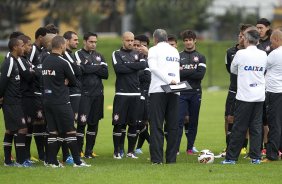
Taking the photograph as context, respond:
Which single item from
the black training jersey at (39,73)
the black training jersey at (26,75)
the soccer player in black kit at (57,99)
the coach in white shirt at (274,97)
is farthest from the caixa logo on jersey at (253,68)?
the black training jersey at (26,75)

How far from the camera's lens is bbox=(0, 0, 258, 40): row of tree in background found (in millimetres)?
62469

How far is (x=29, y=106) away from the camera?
1638 cm

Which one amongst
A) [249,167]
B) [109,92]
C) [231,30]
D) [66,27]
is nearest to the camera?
[249,167]

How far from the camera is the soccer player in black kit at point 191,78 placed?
18.2 meters

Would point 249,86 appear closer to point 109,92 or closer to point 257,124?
point 257,124

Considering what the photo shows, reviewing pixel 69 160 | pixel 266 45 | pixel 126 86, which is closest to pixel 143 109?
pixel 126 86

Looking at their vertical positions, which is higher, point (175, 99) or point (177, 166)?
point (175, 99)

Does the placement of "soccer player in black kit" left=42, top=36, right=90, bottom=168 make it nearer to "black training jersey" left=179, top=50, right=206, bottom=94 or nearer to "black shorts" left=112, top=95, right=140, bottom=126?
"black shorts" left=112, top=95, right=140, bottom=126

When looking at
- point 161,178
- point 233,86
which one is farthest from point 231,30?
point 161,178

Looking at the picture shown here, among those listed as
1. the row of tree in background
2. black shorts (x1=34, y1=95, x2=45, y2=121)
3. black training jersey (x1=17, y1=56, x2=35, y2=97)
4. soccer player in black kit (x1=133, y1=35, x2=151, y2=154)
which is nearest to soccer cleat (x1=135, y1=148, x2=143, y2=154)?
soccer player in black kit (x1=133, y1=35, x2=151, y2=154)

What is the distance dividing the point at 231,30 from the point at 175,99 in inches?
1861

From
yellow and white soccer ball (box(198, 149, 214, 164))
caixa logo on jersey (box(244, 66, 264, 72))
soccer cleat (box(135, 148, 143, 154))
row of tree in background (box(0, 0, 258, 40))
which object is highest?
row of tree in background (box(0, 0, 258, 40))

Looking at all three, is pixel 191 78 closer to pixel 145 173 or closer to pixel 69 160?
pixel 69 160

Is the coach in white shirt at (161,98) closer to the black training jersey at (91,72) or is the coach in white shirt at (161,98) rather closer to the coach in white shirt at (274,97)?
the coach in white shirt at (274,97)
